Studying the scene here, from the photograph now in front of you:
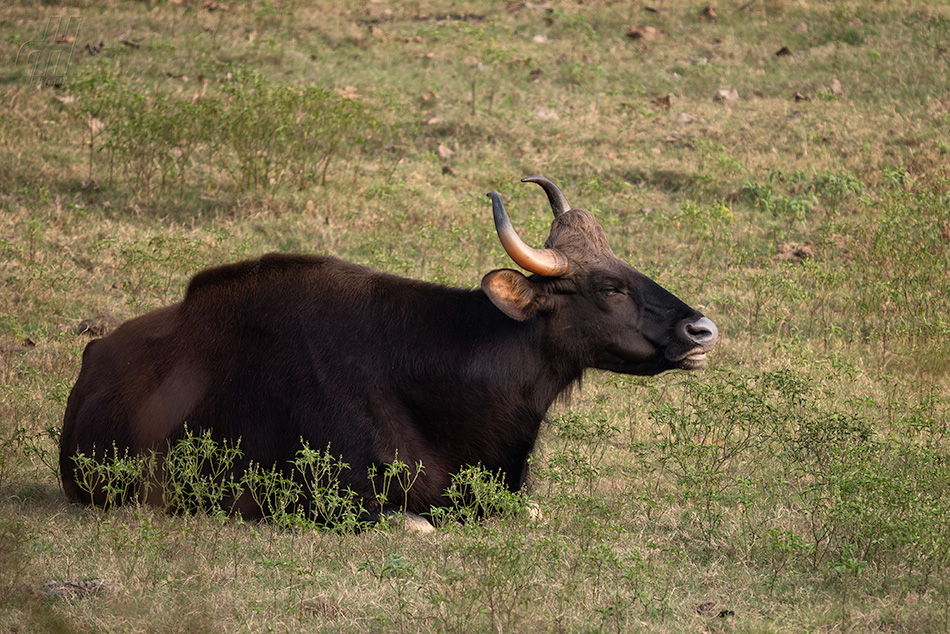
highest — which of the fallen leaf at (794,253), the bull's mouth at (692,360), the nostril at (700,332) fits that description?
the fallen leaf at (794,253)

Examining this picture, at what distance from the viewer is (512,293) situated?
5484mm

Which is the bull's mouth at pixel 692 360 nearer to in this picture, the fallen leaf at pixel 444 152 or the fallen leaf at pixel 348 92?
the fallen leaf at pixel 444 152

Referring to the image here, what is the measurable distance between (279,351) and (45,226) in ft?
17.7

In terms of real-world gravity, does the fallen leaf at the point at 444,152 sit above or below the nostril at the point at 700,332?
above

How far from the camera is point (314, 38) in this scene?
1545cm

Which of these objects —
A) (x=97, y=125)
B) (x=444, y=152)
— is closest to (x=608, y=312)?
(x=444, y=152)

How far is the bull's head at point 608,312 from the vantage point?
5.50 m

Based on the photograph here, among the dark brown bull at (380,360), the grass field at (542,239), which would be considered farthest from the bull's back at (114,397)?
the grass field at (542,239)

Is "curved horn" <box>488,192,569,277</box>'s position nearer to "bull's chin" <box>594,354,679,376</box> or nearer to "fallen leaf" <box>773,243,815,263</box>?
"bull's chin" <box>594,354,679,376</box>

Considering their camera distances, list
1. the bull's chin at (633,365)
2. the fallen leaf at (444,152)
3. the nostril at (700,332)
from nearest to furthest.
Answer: the nostril at (700,332)
the bull's chin at (633,365)
the fallen leaf at (444,152)

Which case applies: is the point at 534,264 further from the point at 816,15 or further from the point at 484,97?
the point at 816,15

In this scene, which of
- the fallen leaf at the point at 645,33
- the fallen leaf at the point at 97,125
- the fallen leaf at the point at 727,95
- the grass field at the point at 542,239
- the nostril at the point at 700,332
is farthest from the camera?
the fallen leaf at the point at 645,33

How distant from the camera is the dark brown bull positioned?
5418 mm

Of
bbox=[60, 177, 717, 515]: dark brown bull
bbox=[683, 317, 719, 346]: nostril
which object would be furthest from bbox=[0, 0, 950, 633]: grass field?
bbox=[683, 317, 719, 346]: nostril
